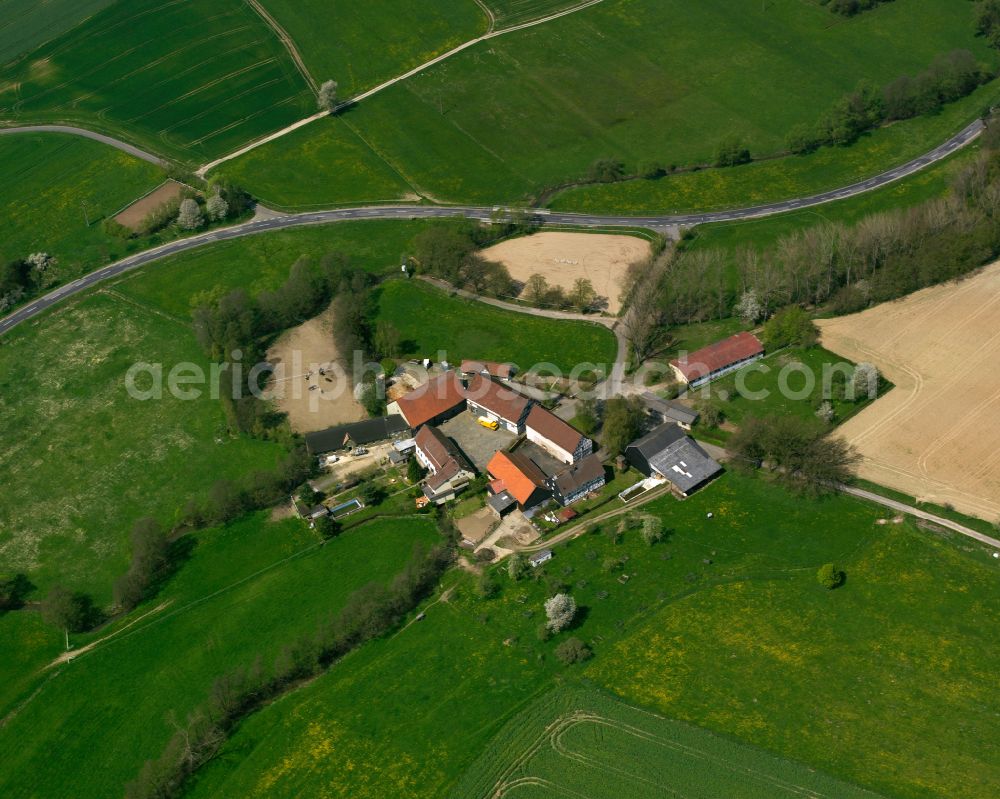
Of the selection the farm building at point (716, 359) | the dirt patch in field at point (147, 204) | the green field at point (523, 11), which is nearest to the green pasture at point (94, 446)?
the dirt patch in field at point (147, 204)

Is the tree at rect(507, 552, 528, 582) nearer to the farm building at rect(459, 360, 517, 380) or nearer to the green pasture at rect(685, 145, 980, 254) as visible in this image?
the farm building at rect(459, 360, 517, 380)

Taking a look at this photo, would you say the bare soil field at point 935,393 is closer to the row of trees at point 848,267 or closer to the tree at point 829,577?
the row of trees at point 848,267

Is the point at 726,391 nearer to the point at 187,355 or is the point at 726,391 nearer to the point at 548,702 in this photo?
the point at 548,702

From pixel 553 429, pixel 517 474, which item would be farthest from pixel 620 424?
pixel 517 474

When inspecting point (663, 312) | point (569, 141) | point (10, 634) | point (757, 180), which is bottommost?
point (10, 634)

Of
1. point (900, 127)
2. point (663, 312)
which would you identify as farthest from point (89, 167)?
point (900, 127)

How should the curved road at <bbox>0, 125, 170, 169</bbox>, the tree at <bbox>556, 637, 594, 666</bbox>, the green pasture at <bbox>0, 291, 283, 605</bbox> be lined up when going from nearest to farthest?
the tree at <bbox>556, 637, 594, 666</bbox>
the green pasture at <bbox>0, 291, 283, 605</bbox>
the curved road at <bbox>0, 125, 170, 169</bbox>

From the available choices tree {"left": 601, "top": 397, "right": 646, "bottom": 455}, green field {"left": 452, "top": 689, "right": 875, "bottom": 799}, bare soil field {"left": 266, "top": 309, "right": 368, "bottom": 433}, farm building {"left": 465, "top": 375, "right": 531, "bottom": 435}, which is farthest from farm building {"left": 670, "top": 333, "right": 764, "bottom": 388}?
green field {"left": 452, "top": 689, "right": 875, "bottom": 799}

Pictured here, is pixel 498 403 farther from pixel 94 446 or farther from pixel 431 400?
pixel 94 446
